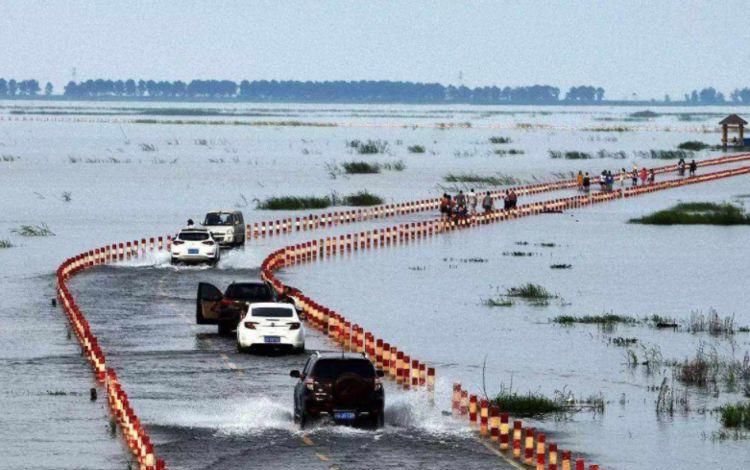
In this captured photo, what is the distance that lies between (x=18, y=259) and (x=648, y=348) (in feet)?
113

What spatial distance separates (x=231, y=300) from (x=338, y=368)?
1644 cm

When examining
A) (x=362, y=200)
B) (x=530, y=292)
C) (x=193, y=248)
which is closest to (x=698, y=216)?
(x=362, y=200)

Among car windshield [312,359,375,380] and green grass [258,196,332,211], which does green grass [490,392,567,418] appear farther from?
green grass [258,196,332,211]

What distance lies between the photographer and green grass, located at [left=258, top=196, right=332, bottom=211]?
11325 cm

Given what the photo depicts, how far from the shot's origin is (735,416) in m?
39.1

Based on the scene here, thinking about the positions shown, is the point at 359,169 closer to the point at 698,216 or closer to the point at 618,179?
the point at 618,179

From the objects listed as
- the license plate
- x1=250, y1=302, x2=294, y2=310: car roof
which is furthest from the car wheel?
the license plate

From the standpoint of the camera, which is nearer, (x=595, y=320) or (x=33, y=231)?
(x=595, y=320)

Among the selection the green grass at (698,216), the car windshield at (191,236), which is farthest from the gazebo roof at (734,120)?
the car windshield at (191,236)

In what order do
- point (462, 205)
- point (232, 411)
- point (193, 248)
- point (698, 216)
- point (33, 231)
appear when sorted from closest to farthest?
1. point (232, 411)
2. point (193, 248)
3. point (33, 231)
4. point (462, 205)
5. point (698, 216)

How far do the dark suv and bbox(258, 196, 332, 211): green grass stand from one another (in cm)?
7941

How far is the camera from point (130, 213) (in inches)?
4355

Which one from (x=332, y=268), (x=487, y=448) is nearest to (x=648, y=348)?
(x=487, y=448)

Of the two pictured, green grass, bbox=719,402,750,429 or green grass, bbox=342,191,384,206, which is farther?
green grass, bbox=342,191,384,206
